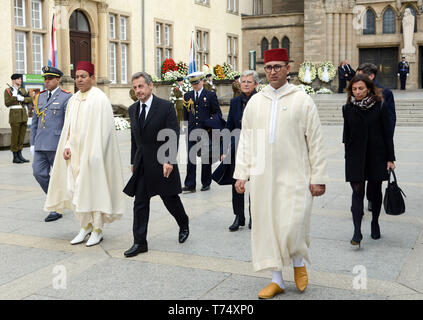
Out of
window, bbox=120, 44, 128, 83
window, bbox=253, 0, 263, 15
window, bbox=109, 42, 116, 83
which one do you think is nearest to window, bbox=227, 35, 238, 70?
window, bbox=253, 0, 263, 15

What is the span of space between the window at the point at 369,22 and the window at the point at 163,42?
43.1 ft

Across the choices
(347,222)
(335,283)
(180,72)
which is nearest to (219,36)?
(180,72)

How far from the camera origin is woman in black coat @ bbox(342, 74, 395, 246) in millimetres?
5793

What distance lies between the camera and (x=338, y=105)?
Result: 23.3 meters

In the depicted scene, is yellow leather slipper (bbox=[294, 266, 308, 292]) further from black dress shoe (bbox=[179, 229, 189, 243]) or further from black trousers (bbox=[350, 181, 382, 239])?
black dress shoe (bbox=[179, 229, 189, 243])

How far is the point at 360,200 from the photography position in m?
5.81

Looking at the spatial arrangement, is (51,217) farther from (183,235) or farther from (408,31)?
(408,31)

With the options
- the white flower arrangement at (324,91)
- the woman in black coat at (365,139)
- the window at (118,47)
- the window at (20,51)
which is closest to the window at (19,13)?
the window at (20,51)

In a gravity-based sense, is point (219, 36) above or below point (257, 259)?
above

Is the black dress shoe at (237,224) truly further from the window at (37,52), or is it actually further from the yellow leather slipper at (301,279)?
the window at (37,52)

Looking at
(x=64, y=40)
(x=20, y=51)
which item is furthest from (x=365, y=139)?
(x=64, y=40)

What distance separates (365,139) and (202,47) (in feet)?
80.2
